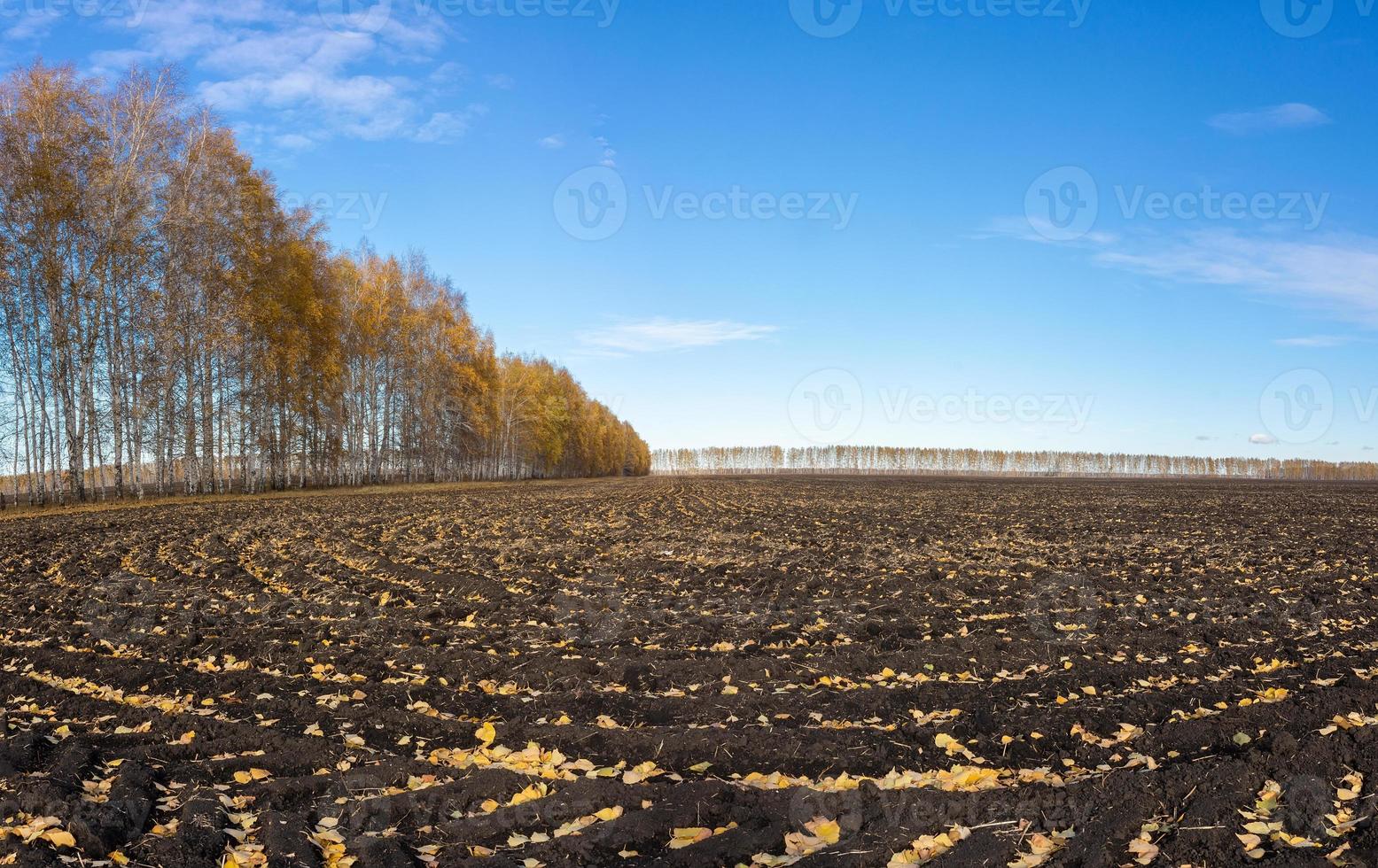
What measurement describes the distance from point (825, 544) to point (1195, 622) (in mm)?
8743

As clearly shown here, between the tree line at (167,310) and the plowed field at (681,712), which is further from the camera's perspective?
the tree line at (167,310)

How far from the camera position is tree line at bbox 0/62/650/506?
93.6ft

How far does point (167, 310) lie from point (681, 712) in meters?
32.5

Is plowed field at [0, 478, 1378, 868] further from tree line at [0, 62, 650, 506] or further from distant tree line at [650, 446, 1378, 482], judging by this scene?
distant tree line at [650, 446, 1378, 482]

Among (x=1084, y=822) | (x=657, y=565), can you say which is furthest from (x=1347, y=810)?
(x=657, y=565)

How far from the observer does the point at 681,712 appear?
717 centimetres

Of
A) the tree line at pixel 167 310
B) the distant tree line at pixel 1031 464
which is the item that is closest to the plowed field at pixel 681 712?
the tree line at pixel 167 310

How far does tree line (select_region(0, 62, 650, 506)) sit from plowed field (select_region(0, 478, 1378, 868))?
16702 mm

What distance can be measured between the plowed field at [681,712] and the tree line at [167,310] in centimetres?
1670

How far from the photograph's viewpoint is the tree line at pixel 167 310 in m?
28.5

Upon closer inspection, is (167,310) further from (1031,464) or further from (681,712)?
(1031,464)

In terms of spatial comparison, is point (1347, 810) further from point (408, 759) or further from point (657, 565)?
point (657, 565)

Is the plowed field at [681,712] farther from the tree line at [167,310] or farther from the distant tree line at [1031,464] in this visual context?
the distant tree line at [1031,464]

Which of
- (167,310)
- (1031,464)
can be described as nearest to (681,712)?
(167,310)
